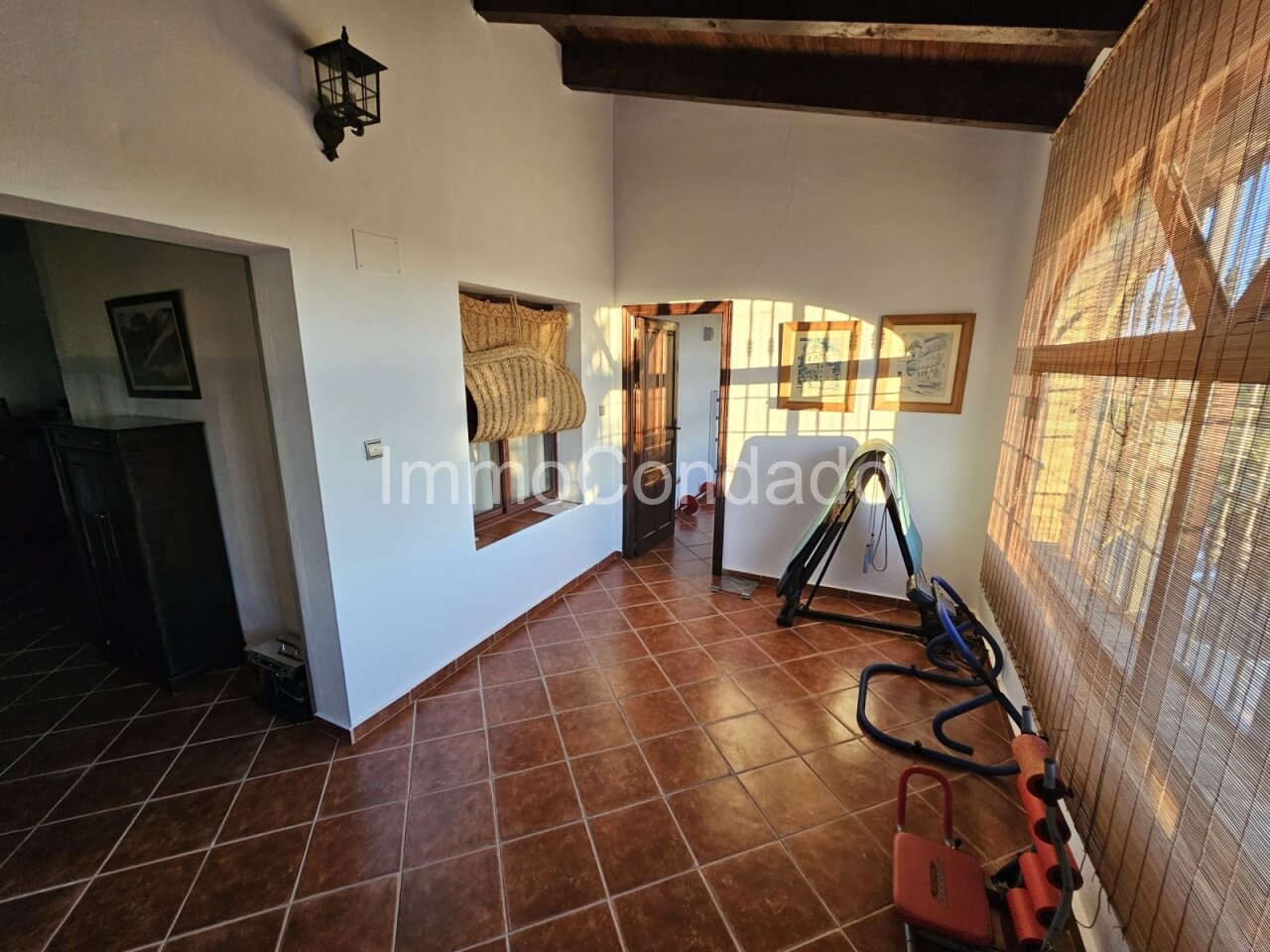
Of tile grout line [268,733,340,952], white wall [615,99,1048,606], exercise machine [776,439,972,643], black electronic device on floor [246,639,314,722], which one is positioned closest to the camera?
Result: tile grout line [268,733,340,952]

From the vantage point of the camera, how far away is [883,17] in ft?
6.30

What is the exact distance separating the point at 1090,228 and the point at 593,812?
9.62ft

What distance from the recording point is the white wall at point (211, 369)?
93.9 inches

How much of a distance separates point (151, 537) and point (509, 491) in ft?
6.16

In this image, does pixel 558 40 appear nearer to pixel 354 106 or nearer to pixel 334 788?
pixel 354 106

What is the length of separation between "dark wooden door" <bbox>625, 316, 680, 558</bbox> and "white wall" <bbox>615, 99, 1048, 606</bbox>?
0.54 metres

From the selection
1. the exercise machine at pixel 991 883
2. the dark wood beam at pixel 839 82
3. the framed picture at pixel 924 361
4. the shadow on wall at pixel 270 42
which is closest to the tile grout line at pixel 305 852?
the exercise machine at pixel 991 883

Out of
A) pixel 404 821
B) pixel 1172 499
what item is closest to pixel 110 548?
pixel 404 821

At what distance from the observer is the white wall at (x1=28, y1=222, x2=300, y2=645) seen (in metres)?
2.38

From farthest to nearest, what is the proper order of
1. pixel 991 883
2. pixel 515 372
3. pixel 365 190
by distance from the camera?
pixel 515 372 < pixel 365 190 < pixel 991 883

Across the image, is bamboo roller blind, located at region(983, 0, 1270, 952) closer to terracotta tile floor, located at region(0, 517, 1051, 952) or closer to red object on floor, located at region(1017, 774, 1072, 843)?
red object on floor, located at region(1017, 774, 1072, 843)

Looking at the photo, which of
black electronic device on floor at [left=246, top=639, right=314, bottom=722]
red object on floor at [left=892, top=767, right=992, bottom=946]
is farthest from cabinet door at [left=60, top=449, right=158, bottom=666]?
red object on floor at [left=892, top=767, right=992, bottom=946]

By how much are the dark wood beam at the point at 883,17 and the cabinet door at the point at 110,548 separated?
3.14 metres

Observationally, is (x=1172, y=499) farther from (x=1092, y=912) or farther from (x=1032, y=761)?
(x=1092, y=912)
